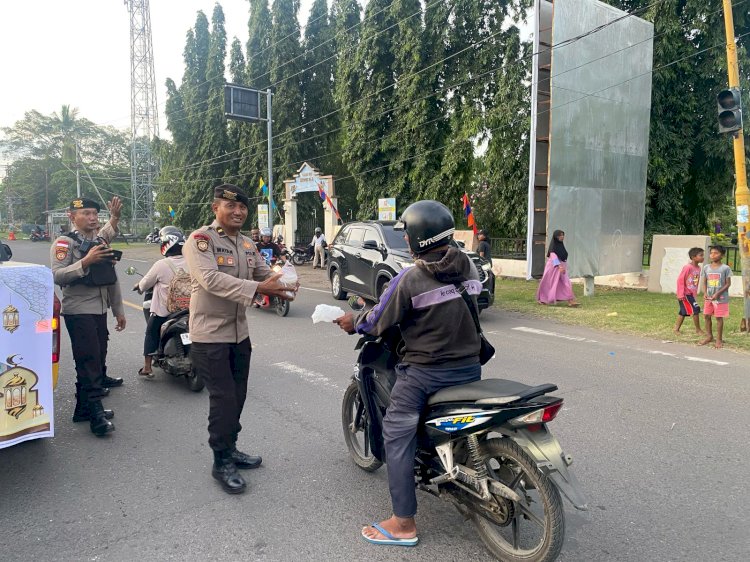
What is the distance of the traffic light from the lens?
9.35 meters

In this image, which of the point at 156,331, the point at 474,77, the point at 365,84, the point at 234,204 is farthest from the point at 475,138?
the point at 234,204

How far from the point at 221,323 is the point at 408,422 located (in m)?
1.40

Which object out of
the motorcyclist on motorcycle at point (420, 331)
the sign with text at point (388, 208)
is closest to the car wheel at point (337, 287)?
the sign with text at point (388, 208)

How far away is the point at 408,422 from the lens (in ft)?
9.90

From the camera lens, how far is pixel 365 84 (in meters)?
24.0

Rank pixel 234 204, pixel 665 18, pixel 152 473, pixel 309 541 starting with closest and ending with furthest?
1. pixel 309 541
2. pixel 234 204
3. pixel 152 473
4. pixel 665 18

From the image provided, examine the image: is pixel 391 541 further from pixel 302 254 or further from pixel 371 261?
pixel 302 254

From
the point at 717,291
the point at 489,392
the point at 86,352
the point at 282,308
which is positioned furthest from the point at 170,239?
the point at 717,291

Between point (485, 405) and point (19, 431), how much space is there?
9.62 feet

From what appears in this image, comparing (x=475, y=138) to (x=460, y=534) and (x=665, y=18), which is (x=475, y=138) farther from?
(x=460, y=534)

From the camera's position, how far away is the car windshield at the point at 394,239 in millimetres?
11448

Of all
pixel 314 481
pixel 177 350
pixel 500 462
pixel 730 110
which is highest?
pixel 730 110

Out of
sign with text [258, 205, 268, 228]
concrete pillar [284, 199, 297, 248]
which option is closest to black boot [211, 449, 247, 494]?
concrete pillar [284, 199, 297, 248]

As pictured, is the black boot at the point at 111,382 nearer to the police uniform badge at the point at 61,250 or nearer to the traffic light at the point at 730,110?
the police uniform badge at the point at 61,250
